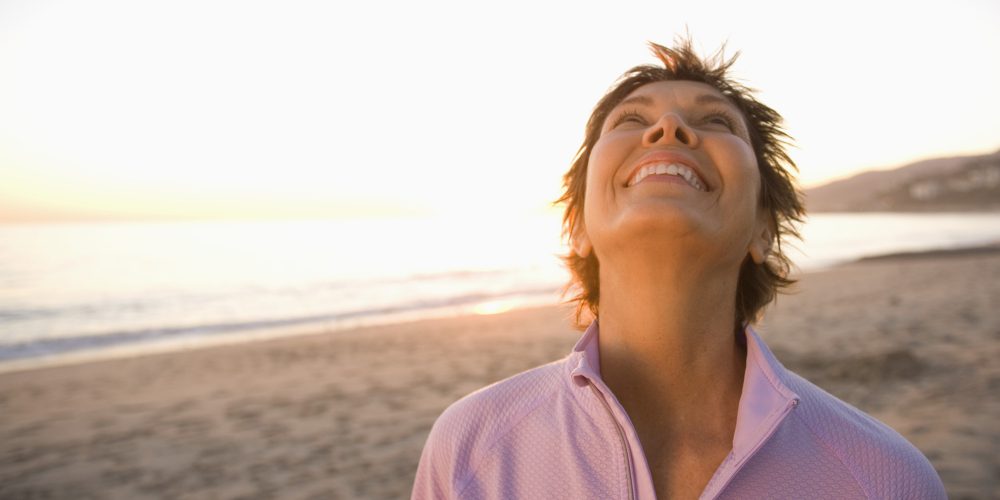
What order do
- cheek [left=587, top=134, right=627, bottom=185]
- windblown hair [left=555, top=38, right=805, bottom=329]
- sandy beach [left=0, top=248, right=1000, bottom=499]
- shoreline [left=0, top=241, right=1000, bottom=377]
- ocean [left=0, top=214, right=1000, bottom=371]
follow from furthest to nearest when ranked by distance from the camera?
ocean [left=0, top=214, right=1000, bottom=371] → shoreline [left=0, top=241, right=1000, bottom=377] → sandy beach [left=0, top=248, right=1000, bottom=499] → windblown hair [left=555, top=38, right=805, bottom=329] → cheek [left=587, top=134, right=627, bottom=185]

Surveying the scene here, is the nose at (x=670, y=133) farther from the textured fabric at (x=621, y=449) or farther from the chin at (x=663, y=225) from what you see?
the textured fabric at (x=621, y=449)

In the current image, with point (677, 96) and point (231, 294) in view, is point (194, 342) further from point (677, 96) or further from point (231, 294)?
point (677, 96)

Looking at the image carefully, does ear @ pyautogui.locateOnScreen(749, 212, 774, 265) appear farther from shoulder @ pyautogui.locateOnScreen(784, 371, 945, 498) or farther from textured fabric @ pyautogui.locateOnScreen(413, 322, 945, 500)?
shoulder @ pyautogui.locateOnScreen(784, 371, 945, 498)

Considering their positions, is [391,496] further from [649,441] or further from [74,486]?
[649,441]

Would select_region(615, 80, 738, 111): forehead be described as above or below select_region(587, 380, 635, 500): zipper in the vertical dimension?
above

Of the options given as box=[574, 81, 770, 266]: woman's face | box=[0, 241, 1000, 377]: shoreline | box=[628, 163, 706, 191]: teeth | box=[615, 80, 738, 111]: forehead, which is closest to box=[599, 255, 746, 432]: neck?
box=[574, 81, 770, 266]: woman's face

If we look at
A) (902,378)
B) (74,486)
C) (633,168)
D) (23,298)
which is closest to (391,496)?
(74,486)

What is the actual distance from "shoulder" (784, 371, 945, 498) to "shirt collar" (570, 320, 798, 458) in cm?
8

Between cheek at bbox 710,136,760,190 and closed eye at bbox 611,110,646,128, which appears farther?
closed eye at bbox 611,110,646,128

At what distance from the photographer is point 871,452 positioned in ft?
5.37

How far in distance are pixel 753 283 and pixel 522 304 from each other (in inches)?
670

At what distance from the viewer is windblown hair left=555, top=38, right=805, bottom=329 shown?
2707 millimetres

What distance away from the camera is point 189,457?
6.23 meters

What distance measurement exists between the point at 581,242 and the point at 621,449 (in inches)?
48.5
